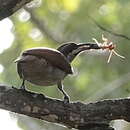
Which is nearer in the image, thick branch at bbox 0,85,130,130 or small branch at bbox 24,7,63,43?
thick branch at bbox 0,85,130,130

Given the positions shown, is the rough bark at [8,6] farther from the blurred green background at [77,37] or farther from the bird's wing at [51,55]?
the blurred green background at [77,37]

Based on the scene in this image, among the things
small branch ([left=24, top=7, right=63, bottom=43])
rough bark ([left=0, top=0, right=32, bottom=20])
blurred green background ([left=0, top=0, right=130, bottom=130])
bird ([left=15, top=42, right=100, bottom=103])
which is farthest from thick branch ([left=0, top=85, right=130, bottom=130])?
small branch ([left=24, top=7, right=63, bottom=43])

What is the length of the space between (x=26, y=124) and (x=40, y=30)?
1.35m

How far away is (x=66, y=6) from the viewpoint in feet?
18.4

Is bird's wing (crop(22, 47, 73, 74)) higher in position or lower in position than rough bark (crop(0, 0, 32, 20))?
lower

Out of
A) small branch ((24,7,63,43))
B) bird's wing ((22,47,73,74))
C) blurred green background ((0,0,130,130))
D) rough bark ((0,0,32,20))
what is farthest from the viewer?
small branch ((24,7,63,43))

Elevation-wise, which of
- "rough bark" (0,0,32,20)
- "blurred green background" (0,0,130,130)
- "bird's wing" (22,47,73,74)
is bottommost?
"blurred green background" (0,0,130,130)

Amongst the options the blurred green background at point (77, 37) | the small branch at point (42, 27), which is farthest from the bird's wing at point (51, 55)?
the small branch at point (42, 27)

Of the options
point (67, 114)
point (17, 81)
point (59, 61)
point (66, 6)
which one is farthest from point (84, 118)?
point (17, 81)

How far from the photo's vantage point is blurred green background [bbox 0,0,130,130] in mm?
6910

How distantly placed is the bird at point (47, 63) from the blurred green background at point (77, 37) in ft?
11.2

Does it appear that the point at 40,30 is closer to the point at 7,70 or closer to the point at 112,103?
the point at 7,70

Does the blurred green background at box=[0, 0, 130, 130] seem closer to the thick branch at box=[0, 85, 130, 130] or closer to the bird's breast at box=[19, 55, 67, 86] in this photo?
the bird's breast at box=[19, 55, 67, 86]

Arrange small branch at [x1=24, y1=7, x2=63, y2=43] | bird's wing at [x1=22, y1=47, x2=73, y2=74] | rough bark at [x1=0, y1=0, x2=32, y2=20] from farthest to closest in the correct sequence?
small branch at [x1=24, y1=7, x2=63, y2=43] < bird's wing at [x1=22, y1=47, x2=73, y2=74] < rough bark at [x1=0, y1=0, x2=32, y2=20]
